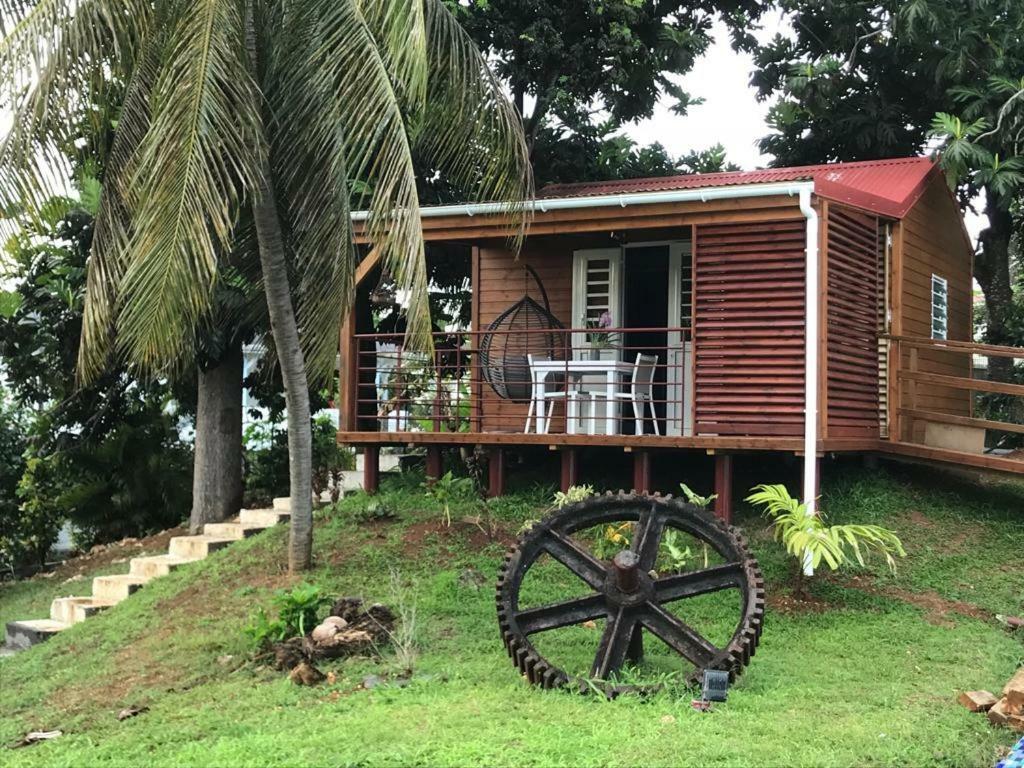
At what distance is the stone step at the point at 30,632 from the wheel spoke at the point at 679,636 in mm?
7157

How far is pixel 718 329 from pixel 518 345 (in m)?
2.72

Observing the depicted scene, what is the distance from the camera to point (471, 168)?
975 centimetres

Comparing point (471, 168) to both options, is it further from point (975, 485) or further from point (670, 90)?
point (670, 90)

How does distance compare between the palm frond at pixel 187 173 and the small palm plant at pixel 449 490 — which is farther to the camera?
the small palm plant at pixel 449 490

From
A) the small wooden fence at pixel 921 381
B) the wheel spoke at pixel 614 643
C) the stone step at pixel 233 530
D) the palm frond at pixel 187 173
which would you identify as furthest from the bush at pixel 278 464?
the wheel spoke at pixel 614 643

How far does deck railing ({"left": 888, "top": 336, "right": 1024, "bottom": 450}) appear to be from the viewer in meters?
10.3

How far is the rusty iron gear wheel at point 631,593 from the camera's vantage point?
21.3 ft

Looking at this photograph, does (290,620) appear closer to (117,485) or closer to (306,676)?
(306,676)

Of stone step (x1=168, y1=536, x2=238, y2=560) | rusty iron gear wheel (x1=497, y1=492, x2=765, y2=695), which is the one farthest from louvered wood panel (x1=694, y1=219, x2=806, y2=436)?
stone step (x1=168, y1=536, x2=238, y2=560)

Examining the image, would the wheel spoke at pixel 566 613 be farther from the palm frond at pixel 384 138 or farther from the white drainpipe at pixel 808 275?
the white drainpipe at pixel 808 275

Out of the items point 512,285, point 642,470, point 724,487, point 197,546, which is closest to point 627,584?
point 724,487

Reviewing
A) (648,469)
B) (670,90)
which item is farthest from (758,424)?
(670,90)

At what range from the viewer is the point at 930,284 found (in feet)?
41.4

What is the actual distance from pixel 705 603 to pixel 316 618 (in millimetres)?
3181
